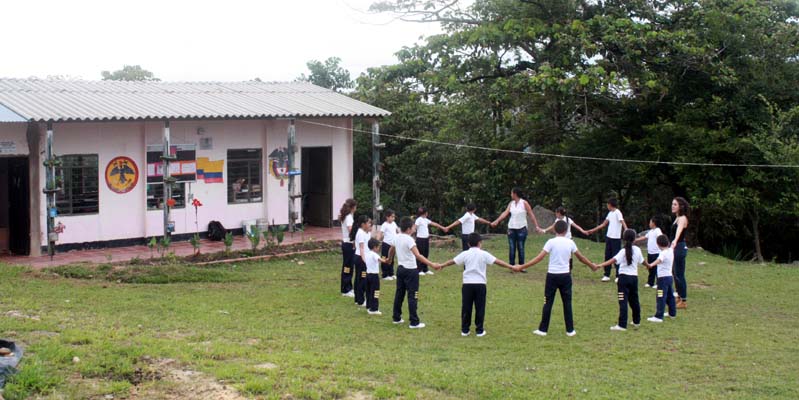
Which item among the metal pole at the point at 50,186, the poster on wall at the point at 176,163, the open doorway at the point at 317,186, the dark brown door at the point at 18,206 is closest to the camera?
the metal pole at the point at 50,186

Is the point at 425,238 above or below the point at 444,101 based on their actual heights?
below

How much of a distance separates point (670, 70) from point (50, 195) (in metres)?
14.7

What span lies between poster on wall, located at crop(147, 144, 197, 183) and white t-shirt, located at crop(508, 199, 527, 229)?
7.52m

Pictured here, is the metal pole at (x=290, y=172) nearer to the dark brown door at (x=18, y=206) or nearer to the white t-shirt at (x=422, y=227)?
the white t-shirt at (x=422, y=227)

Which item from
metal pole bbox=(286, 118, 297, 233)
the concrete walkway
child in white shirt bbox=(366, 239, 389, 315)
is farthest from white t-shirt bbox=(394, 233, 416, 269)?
metal pole bbox=(286, 118, 297, 233)

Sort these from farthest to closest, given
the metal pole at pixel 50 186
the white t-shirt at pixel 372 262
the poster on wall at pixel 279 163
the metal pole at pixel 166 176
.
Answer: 1. the poster on wall at pixel 279 163
2. the metal pole at pixel 166 176
3. the metal pole at pixel 50 186
4. the white t-shirt at pixel 372 262

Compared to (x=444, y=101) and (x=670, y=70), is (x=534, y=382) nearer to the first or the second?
(x=670, y=70)

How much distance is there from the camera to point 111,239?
18.6 metres

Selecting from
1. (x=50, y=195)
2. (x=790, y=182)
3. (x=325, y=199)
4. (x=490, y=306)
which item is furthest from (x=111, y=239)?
(x=790, y=182)

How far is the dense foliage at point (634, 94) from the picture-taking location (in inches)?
822

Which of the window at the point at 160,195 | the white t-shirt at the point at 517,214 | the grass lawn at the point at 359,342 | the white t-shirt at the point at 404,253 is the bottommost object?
the grass lawn at the point at 359,342

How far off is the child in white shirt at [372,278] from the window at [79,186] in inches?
326

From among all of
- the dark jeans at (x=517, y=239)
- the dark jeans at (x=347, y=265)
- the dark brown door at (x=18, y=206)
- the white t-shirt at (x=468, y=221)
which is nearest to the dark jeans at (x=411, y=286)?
the dark jeans at (x=347, y=265)

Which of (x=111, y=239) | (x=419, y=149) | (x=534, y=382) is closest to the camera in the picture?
(x=534, y=382)
